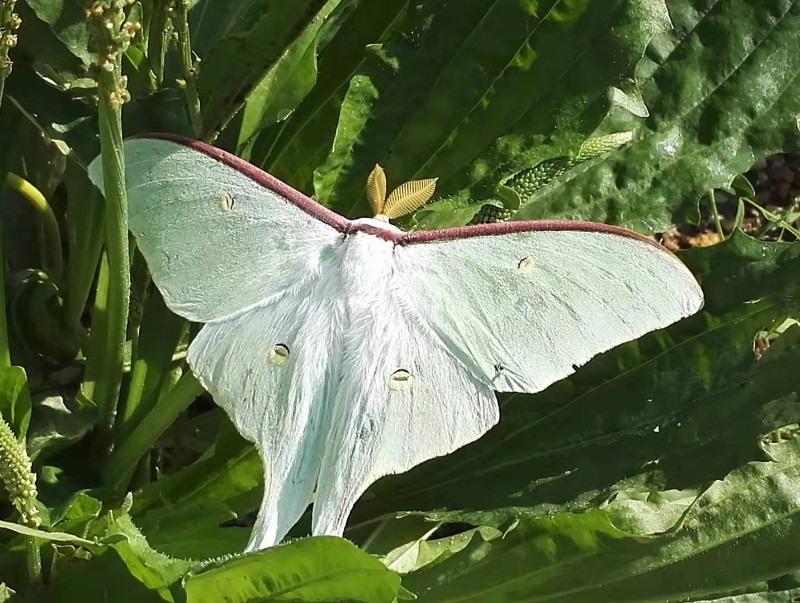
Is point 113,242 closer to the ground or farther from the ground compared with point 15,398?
farther from the ground

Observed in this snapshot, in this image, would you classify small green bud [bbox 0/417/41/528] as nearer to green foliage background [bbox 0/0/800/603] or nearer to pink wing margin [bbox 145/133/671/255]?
green foliage background [bbox 0/0/800/603]

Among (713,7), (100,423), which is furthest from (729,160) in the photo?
(100,423)

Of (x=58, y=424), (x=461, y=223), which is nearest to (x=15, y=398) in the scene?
(x=58, y=424)

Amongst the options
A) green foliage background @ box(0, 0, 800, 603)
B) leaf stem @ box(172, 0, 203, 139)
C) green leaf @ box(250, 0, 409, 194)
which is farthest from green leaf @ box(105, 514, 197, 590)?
green leaf @ box(250, 0, 409, 194)

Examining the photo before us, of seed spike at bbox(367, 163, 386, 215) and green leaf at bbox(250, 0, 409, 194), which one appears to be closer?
seed spike at bbox(367, 163, 386, 215)

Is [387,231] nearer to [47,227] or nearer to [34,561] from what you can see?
[34,561]
